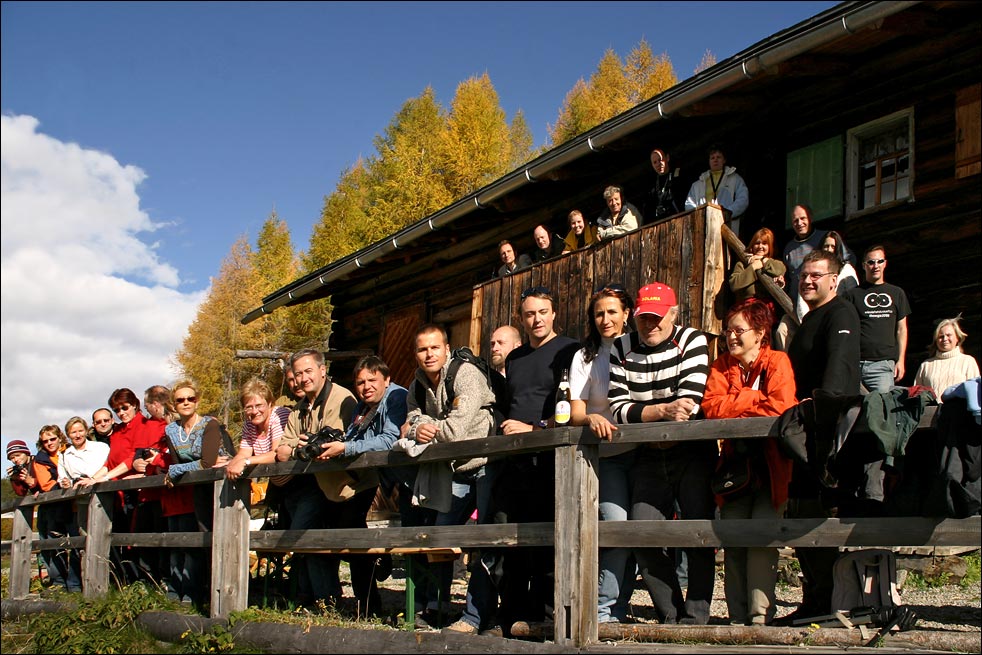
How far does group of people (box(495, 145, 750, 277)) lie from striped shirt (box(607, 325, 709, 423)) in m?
3.75

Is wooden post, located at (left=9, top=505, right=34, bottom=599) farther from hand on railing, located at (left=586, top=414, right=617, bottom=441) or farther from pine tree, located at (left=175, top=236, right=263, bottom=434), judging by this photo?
pine tree, located at (left=175, top=236, right=263, bottom=434)

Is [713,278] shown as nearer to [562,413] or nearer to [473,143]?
[562,413]

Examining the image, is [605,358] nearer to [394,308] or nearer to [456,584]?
[456,584]

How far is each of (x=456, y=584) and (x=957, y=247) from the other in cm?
547

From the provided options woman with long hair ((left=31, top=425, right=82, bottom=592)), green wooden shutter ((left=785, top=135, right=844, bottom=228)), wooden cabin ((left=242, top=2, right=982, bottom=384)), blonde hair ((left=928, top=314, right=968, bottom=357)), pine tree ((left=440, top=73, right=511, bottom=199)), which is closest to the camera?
blonde hair ((left=928, top=314, right=968, bottom=357))

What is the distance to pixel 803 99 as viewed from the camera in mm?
9594

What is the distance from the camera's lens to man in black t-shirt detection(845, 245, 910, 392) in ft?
22.4

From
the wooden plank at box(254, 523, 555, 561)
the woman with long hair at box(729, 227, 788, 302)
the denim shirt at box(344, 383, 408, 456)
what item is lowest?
the wooden plank at box(254, 523, 555, 561)

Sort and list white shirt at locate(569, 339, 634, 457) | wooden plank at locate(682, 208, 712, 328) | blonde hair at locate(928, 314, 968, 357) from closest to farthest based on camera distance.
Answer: white shirt at locate(569, 339, 634, 457) → blonde hair at locate(928, 314, 968, 357) → wooden plank at locate(682, 208, 712, 328)

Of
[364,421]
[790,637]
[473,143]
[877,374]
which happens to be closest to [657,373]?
[790,637]

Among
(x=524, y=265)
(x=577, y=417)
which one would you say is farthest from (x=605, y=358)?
(x=524, y=265)

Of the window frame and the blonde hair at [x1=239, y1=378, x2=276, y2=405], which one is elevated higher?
the window frame

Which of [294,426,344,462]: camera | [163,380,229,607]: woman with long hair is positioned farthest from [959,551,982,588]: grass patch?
[163,380,229,607]: woman with long hair

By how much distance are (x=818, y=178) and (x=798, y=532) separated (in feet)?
18.8
